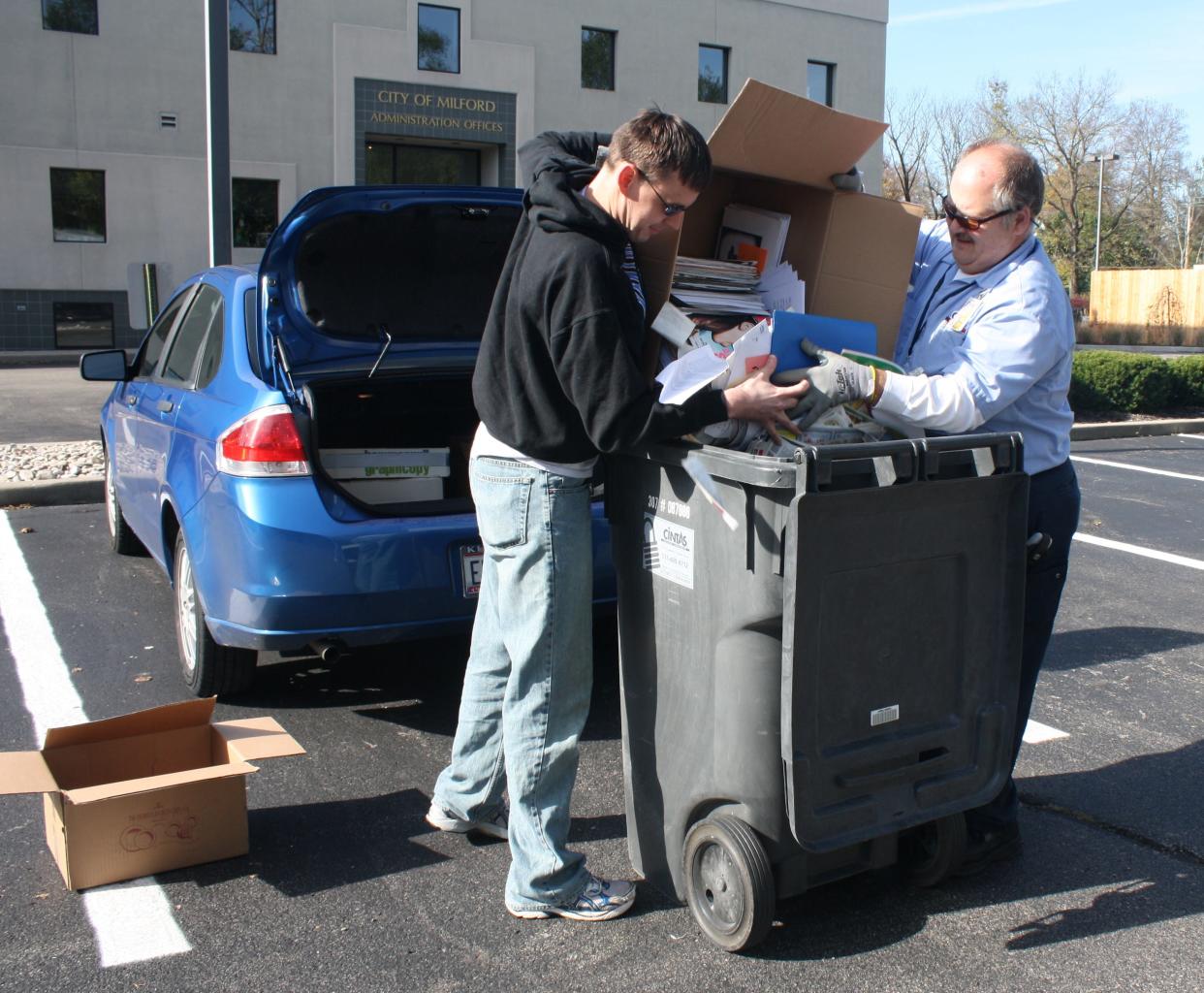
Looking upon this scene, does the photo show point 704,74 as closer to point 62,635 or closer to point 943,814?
point 62,635

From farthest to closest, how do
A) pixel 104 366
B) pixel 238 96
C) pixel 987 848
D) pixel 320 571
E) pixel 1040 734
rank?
pixel 238 96
pixel 104 366
pixel 1040 734
pixel 320 571
pixel 987 848

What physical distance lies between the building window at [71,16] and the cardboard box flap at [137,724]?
2247 cm

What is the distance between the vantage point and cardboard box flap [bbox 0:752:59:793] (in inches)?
116

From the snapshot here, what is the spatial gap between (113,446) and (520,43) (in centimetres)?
2178

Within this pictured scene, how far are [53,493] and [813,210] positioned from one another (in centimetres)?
655

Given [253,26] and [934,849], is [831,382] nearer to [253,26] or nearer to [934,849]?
[934,849]

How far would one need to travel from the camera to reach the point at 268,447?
380cm

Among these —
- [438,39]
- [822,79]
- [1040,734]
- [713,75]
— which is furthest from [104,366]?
[822,79]

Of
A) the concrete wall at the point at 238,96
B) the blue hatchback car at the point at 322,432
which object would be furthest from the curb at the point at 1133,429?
the concrete wall at the point at 238,96

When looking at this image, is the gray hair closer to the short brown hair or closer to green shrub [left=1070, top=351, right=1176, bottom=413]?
the short brown hair

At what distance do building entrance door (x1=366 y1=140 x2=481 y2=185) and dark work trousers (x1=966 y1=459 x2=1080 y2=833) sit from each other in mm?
23677

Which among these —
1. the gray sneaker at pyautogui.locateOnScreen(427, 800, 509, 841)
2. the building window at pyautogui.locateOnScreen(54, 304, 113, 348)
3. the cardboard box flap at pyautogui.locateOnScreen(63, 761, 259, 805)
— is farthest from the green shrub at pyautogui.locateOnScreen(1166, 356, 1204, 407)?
the building window at pyautogui.locateOnScreen(54, 304, 113, 348)

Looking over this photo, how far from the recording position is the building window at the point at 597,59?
26.4 meters

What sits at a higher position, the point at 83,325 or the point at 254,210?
the point at 254,210
